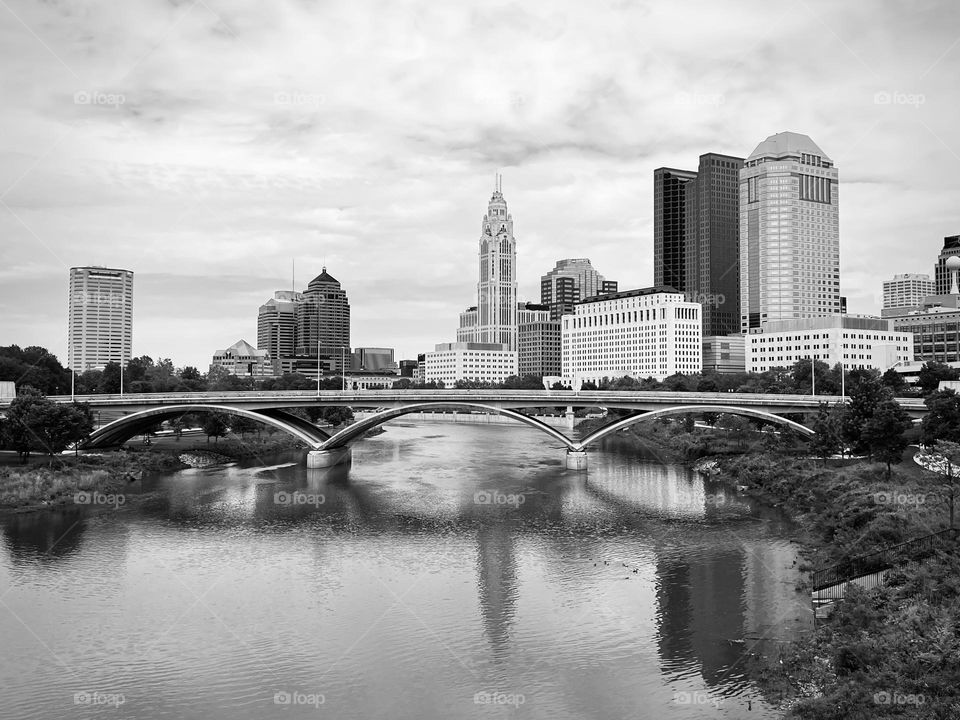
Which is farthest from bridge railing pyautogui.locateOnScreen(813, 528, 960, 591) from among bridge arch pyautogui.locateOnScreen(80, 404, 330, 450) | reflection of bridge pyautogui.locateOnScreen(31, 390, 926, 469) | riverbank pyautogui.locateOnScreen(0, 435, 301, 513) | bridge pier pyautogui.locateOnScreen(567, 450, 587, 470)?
bridge arch pyautogui.locateOnScreen(80, 404, 330, 450)

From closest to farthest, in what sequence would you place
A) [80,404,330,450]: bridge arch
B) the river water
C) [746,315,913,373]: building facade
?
1. the river water
2. [80,404,330,450]: bridge arch
3. [746,315,913,373]: building facade

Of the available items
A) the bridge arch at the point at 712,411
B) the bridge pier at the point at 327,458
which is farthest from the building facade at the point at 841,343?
the bridge pier at the point at 327,458

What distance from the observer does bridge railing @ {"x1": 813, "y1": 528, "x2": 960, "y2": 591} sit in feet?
101

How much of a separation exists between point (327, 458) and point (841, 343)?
10576 centimetres

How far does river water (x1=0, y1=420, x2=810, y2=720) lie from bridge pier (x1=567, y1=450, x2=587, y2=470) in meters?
15.9

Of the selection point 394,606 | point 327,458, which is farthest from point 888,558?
point 327,458

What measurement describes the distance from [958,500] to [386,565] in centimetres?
2786

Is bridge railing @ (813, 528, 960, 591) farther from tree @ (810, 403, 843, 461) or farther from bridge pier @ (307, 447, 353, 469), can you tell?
bridge pier @ (307, 447, 353, 469)

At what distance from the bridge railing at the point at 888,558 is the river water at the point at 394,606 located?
1.65 meters

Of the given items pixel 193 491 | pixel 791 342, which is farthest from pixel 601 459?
pixel 791 342

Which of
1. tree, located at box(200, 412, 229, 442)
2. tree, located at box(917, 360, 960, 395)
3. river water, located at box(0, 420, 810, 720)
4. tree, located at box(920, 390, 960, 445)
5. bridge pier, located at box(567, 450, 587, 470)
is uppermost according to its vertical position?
tree, located at box(917, 360, 960, 395)

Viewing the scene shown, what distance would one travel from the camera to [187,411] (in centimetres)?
7781

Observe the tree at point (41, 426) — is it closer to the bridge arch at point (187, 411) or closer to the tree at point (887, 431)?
the bridge arch at point (187, 411)

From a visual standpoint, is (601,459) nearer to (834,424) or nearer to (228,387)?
(834,424)
